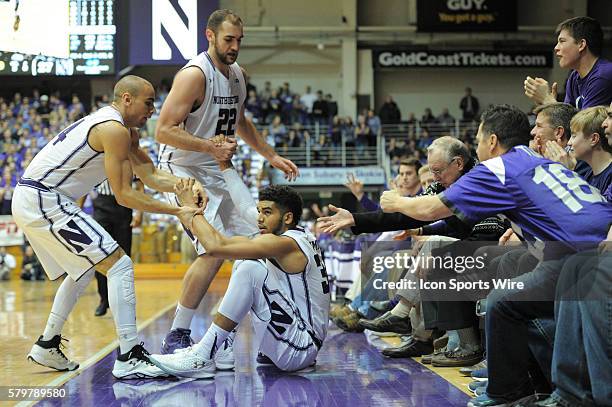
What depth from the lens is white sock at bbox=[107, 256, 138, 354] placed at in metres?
4.80

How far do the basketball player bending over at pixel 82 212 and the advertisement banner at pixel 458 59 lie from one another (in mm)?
21766

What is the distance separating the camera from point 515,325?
11.8 feet

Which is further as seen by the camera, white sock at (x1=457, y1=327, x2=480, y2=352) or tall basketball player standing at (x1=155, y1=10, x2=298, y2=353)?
tall basketball player standing at (x1=155, y1=10, x2=298, y2=353)

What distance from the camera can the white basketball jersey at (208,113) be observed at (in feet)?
18.4

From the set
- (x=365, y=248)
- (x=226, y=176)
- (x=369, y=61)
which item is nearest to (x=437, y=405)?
(x=226, y=176)

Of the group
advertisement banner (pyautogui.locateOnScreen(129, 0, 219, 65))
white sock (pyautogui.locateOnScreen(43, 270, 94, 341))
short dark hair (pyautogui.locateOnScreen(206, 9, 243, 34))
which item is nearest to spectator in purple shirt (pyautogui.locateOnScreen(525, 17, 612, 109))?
short dark hair (pyautogui.locateOnScreen(206, 9, 243, 34))

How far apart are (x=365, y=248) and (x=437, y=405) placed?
13.3 ft

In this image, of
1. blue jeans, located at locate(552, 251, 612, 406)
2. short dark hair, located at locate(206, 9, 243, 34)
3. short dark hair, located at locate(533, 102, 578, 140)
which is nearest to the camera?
blue jeans, located at locate(552, 251, 612, 406)

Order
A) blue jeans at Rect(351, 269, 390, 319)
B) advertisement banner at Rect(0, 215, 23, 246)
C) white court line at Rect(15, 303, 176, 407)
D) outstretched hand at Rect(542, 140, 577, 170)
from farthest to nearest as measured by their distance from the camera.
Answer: advertisement banner at Rect(0, 215, 23, 246) < blue jeans at Rect(351, 269, 390, 319) < white court line at Rect(15, 303, 176, 407) < outstretched hand at Rect(542, 140, 577, 170)

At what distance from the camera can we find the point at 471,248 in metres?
4.96

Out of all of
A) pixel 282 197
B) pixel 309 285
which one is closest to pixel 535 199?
pixel 282 197

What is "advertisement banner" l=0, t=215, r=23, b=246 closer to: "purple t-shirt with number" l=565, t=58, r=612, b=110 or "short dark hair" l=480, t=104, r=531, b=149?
"purple t-shirt with number" l=565, t=58, r=612, b=110

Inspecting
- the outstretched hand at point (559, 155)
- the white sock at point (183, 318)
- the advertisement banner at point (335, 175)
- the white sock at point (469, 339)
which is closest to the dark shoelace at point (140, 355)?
the white sock at point (183, 318)

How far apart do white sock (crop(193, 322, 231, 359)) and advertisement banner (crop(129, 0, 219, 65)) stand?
12.0ft
